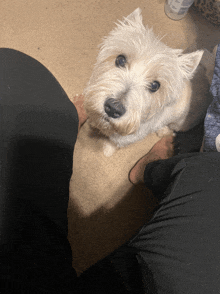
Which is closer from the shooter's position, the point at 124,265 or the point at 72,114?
the point at 124,265

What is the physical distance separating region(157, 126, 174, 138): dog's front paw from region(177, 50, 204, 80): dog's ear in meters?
0.68

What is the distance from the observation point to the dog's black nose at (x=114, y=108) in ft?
3.67

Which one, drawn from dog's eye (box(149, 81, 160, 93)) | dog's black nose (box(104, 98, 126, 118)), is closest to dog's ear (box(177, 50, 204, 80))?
dog's eye (box(149, 81, 160, 93))

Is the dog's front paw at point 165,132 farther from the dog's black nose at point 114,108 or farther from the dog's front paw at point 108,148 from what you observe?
the dog's black nose at point 114,108

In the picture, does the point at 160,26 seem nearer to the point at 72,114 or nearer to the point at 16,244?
the point at 72,114

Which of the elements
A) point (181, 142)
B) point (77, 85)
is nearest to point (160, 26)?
point (77, 85)

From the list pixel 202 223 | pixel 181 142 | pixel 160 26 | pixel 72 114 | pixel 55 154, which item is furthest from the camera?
pixel 160 26

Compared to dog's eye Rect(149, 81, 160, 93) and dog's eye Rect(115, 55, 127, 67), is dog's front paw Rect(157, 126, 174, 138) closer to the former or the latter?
dog's eye Rect(149, 81, 160, 93)

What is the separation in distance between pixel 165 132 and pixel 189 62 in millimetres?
779

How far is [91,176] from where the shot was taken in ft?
6.07

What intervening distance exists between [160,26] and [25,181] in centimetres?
220

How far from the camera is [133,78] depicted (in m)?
1.23

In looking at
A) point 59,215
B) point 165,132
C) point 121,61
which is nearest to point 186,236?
point 59,215

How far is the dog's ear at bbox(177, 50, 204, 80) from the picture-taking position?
127 cm
